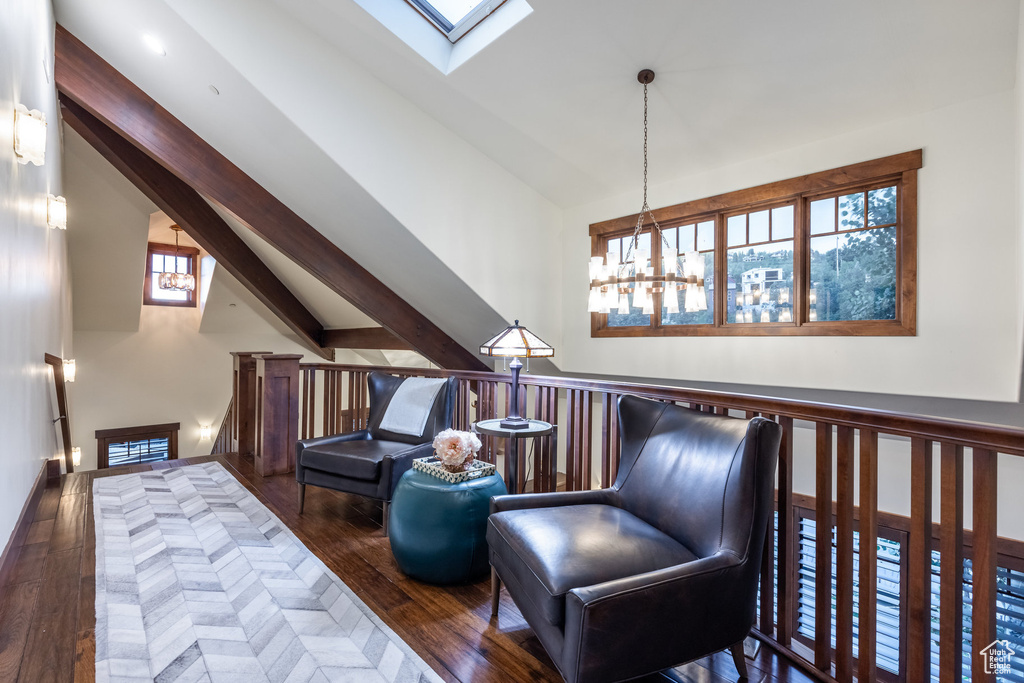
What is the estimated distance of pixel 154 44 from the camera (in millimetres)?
3408

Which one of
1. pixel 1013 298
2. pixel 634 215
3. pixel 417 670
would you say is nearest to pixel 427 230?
pixel 634 215

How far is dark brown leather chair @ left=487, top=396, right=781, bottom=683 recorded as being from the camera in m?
1.40

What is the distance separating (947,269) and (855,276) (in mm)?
519

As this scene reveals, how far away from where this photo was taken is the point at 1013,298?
2791 millimetres

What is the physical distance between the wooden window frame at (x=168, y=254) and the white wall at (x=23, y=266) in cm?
447

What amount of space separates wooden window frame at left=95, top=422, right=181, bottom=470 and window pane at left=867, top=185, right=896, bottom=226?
29.3 ft

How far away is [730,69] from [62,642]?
4253 millimetres

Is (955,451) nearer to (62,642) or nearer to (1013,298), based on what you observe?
(1013,298)

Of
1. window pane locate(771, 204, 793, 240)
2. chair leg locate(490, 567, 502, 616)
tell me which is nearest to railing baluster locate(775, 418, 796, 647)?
chair leg locate(490, 567, 502, 616)

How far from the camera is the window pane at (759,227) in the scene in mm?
3955

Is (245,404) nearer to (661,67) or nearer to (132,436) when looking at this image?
(661,67)

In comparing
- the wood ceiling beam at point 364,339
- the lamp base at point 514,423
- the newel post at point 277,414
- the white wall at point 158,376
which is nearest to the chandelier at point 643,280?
the lamp base at point 514,423

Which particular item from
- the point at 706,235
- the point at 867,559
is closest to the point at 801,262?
the point at 706,235

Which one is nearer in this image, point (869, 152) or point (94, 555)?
point (94, 555)
